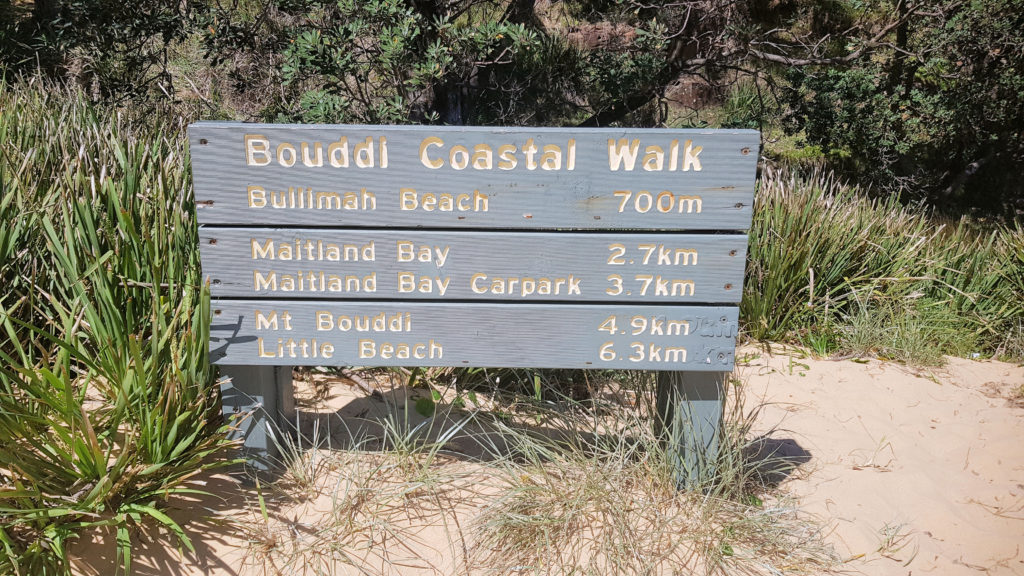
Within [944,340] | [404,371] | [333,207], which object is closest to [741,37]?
[944,340]

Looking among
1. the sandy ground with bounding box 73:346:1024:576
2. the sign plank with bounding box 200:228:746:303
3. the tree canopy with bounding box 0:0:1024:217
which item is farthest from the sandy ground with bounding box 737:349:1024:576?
the tree canopy with bounding box 0:0:1024:217

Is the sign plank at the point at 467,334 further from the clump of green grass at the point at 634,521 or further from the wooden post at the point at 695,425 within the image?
the clump of green grass at the point at 634,521

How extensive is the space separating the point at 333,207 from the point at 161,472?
1022mm

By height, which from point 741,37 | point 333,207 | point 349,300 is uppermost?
point 741,37

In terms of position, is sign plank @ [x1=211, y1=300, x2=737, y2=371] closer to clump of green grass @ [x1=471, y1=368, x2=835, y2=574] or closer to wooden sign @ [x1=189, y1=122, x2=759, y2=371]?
wooden sign @ [x1=189, y1=122, x2=759, y2=371]

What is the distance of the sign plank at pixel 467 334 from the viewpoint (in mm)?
2688

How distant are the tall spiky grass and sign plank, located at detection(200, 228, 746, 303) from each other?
8.2 inches

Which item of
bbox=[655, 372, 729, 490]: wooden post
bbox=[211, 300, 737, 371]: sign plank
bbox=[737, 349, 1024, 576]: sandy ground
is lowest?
bbox=[737, 349, 1024, 576]: sandy ground

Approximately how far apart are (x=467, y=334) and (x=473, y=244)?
0.32m

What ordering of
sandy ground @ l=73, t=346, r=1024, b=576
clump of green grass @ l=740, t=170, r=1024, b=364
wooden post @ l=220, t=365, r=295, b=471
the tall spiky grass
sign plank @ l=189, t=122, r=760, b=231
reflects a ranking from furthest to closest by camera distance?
clump of green grass @ l=740, t=170, r=1024, b=364 → wooden post @ l=220, t=365, r=295, b=471 → sandy ground @ l=73, t=346, r=1024, b=576 → sign plank @ l=189, t=122, r=760, b=231 → the tall spiky grass

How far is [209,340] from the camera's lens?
2.69 m

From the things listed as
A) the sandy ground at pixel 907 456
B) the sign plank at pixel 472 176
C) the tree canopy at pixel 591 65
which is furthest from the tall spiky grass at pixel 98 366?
the sandy ground at pixel 907 456

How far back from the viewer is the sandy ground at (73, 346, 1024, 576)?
265 centimetres

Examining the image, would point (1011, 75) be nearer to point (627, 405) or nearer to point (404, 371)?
point (627, 405)
